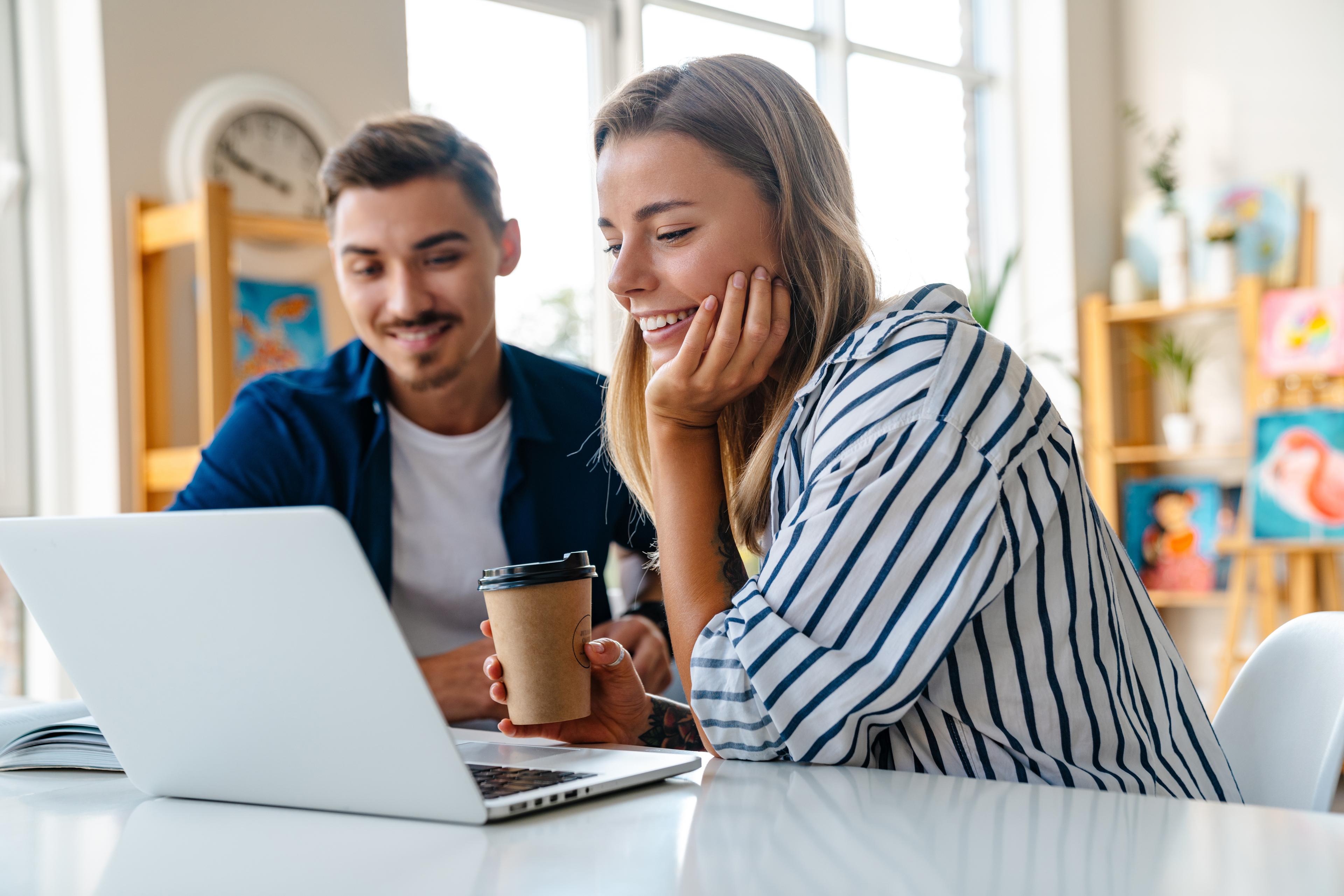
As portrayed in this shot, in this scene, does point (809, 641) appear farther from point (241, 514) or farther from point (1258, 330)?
point (1258, 330)

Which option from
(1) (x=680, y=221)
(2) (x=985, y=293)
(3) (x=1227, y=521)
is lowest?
(3) (x=1227, y=521)

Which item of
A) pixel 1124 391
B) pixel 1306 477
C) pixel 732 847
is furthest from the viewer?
pixel 1124 391

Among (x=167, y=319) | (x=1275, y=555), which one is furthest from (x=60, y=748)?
(x=1275, y=555)

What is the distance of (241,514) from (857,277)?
2.37 feet

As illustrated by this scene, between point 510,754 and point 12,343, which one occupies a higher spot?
point 12,343

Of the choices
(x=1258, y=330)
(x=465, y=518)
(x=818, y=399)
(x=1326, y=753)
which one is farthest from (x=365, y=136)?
(x=1258, y=330)

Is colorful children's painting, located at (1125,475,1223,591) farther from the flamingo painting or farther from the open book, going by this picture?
Result: the open book

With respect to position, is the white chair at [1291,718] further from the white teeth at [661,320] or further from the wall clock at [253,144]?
the wall clock at [253,144]

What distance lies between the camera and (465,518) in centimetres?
176

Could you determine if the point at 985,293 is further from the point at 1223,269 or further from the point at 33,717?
the point at 33,717

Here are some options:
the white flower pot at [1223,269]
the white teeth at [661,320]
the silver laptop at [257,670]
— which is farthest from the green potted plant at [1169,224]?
the silver laptop at [257,670]

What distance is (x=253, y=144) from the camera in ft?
9.15

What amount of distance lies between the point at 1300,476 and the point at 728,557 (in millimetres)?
3548

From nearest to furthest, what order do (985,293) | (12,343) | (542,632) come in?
(542,632) → (12,343) → (985,293)
